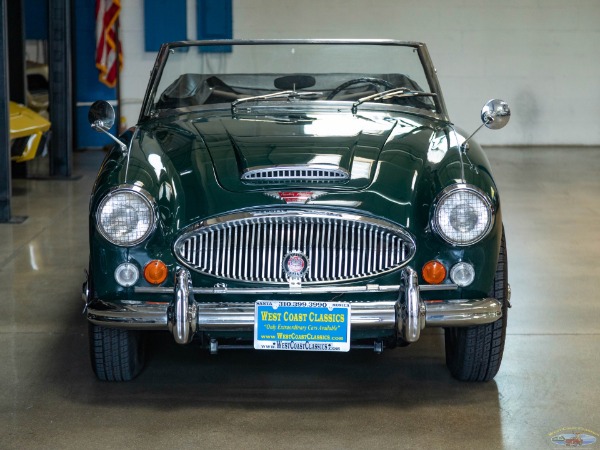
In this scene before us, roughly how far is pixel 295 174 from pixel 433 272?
2.06ft

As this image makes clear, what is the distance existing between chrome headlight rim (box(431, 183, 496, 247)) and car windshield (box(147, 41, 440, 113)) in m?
1.22

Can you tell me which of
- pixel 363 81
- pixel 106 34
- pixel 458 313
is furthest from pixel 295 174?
pixel 106 34

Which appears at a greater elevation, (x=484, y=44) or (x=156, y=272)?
(x=484, y=44)

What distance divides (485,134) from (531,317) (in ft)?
27.9

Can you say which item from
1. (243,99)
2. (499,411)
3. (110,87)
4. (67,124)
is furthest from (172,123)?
(110,87)

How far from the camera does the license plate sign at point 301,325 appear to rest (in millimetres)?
3506

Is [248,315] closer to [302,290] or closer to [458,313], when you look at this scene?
[302,290]

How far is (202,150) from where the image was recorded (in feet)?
13.0

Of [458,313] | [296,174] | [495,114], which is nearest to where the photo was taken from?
[458,313]

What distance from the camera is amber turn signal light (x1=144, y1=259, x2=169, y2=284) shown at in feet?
11.8

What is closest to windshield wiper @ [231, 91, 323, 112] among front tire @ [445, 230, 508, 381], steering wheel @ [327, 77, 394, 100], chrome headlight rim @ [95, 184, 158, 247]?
steering wheel @ [327, 77, 394, 100]

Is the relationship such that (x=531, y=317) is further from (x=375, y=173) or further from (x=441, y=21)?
(x=441, y=21)

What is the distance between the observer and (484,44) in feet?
43.0

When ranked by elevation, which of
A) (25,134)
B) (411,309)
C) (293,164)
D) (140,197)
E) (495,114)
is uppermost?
(495,114)
